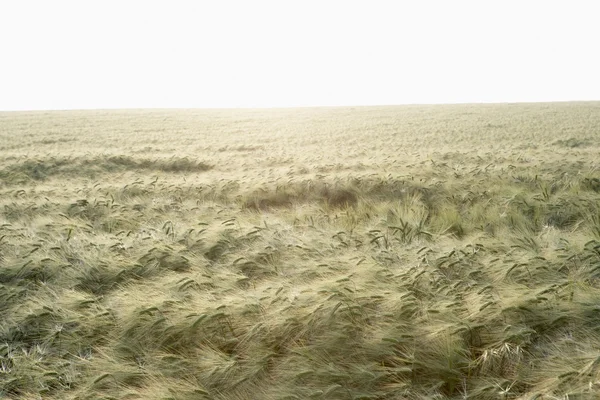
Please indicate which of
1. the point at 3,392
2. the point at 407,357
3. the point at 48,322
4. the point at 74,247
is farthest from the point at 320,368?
the point at 74,247

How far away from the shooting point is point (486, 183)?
21.4 feet

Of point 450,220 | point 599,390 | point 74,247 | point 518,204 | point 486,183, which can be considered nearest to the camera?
point 599,390

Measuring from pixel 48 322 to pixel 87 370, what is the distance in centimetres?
76

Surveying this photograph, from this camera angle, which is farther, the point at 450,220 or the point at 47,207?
the point at 47,207

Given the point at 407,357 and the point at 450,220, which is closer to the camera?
the point at 407,357

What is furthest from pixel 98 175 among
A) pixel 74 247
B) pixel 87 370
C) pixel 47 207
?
pixel 87 370

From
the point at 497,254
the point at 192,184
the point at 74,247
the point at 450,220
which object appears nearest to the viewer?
the point at 497,254

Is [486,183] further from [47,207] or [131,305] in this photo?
[47,207]

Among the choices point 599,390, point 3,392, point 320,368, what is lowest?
point 3,392

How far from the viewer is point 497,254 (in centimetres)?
294

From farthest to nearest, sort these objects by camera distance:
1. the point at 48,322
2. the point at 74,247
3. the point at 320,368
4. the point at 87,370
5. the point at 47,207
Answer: the point at 47,207, the point at 74,247, the point at 48,322, the point at 87,370, the point at 320,368

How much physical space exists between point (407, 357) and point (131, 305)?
1.98m

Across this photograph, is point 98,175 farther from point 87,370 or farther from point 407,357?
point 407,357

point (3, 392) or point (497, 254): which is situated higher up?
point (497, 254)
